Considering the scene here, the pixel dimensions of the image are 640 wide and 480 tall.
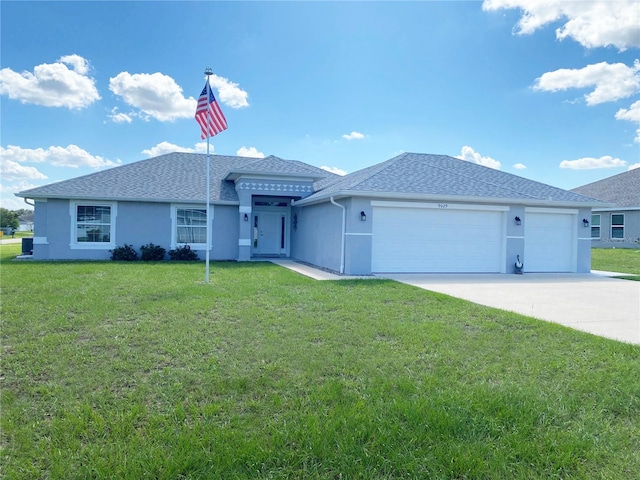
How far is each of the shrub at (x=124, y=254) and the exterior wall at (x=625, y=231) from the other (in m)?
28.0

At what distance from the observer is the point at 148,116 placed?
2136cm

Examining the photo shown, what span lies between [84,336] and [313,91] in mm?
15115

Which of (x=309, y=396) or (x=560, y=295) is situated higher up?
(x=560, y=295)

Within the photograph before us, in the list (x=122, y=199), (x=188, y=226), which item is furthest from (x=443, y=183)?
(x=122, y=199)

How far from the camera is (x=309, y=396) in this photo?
390cm

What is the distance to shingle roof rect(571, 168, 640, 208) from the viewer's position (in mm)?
26797

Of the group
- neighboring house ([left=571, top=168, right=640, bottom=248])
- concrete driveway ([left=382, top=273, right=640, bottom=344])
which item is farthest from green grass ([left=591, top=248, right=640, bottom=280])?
neighboring house ([left=571, top=168, right=640, bottom=248])

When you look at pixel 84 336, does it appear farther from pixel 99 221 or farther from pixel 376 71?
pixel 376 71

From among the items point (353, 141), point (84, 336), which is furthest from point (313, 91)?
point (84, 336)

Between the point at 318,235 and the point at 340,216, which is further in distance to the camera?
the point at 318,235

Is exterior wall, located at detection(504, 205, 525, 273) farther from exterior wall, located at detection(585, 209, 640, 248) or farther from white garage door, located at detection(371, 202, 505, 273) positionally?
exterior wall, located at detection(585, 209, 640, 248)

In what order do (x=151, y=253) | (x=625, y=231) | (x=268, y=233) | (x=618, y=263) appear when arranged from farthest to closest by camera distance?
(x=625, y=231), (x=268, y=233), (x=618, y=263), (x=151, y=253)

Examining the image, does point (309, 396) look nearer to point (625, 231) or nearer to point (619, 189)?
point (625, 231)

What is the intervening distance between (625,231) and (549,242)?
632 inches
